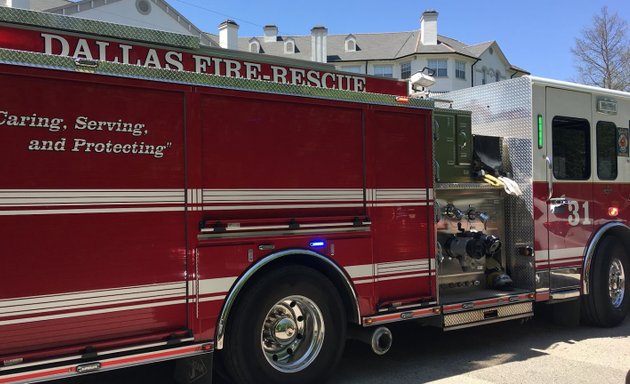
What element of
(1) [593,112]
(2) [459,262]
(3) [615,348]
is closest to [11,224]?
(2) [459,262]

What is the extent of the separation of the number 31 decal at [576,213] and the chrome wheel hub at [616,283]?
0.74m

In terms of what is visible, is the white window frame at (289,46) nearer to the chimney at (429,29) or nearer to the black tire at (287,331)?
the chimney at (429,29)

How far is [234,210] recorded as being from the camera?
405 cm

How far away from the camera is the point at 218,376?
4.72m

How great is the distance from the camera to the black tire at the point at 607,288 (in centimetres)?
664

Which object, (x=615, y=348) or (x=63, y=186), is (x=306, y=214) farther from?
(x=615, y=348)

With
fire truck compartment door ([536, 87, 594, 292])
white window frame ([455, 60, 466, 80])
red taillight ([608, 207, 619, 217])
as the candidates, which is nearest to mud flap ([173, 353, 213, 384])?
fire truck compartment door ([536, 87, 594, 292])

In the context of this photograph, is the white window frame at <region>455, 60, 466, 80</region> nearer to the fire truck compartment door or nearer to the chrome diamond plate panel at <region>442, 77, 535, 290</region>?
the fire truck compartment door

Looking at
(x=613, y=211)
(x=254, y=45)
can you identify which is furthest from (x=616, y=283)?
(x=254, y=45)

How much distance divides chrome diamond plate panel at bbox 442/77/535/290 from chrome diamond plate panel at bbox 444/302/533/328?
1.02ft

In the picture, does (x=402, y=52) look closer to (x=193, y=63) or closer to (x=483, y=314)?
(x=483, y=314)

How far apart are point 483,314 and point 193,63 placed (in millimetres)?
3625

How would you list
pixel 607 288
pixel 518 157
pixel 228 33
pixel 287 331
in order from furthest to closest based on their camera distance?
pixel 228 33, pixel 607 288, pixel 518 157, pixel 287 331

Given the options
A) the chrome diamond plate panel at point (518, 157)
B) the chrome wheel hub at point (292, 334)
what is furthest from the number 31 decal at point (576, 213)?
the chrome wheel hub at point (292, 334)
